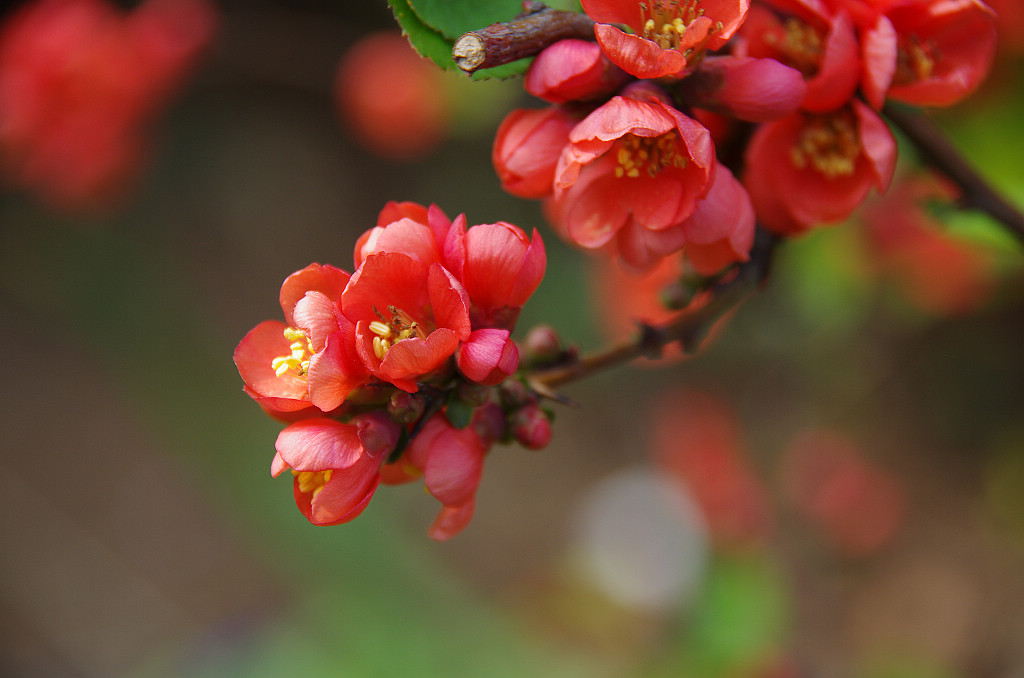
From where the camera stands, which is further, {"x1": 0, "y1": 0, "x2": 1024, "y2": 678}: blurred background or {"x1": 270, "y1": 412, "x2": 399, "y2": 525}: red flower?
{"x1": 0, "y1": 0, "x2": 1024, "y2": 678}: blurred background

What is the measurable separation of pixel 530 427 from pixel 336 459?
12cm

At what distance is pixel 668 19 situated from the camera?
433 mm

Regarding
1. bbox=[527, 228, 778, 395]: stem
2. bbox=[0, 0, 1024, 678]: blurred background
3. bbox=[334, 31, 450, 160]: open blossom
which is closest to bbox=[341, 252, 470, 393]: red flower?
bbox=[527, 228, 778, 395]: stem

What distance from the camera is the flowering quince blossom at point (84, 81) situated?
141cm

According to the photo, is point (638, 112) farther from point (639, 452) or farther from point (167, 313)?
point (167, 313)

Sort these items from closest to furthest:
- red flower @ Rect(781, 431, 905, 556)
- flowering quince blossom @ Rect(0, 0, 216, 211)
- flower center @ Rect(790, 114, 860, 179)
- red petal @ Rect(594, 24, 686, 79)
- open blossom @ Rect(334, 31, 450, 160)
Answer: red petal @ Rect(594, 24, 686, 79) < flower center @ Rect(790, 114, 860, 179) < flowering quince blossom @ Rect(0, 0, 216, 211) < red flower @ Rect(781, 431, 905, 556) < open blossom @ Rect(334, 31, 450, 160)

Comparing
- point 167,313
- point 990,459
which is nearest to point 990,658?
point 990,459

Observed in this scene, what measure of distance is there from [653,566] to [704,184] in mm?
1764

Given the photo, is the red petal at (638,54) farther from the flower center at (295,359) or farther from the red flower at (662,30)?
the flower center at (295,359)

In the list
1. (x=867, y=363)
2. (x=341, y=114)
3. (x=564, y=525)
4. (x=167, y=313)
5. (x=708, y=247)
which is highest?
(x=708, y=247)

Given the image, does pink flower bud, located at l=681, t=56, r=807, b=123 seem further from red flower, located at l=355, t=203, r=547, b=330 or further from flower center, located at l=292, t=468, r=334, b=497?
flower center, located at l=292, t=468, r=334, b=497

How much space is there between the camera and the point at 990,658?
1.46 m

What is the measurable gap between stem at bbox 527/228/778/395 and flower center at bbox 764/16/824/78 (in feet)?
0.41

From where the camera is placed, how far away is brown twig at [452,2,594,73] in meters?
0.37
